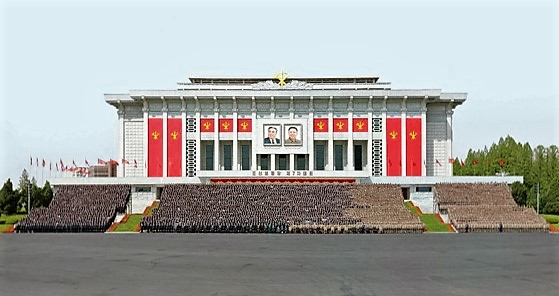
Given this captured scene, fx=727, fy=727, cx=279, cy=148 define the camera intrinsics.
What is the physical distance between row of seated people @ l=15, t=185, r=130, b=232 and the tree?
3.47m

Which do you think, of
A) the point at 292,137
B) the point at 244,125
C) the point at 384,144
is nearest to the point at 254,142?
the point at 244,125

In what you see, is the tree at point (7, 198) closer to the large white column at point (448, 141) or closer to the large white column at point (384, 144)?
the large white column at point (384, 144)

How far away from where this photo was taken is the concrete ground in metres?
19.5

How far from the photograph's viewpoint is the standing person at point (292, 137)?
62438 mm

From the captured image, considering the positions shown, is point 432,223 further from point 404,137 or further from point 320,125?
point 320,125

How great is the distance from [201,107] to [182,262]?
38.9m

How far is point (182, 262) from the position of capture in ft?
84.2

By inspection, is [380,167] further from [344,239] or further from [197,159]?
[344,239]

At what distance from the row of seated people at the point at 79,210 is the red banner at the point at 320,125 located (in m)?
17.2

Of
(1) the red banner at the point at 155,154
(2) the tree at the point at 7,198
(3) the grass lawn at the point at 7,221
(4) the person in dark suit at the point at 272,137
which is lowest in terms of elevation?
(3) the grass lawn at the point at 7,221

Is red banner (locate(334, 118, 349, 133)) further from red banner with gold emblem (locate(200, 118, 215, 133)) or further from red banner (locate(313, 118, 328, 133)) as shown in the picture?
red banner with gold emblem (locate(200, 118, 215, 133))

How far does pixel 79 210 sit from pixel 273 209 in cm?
1336

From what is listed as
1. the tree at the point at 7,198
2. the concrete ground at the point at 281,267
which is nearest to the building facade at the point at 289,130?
the tree at the point at 7,198

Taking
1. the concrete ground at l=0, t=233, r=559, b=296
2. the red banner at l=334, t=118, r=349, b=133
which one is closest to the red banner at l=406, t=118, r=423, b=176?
the red banner at l=334, t=118, r=349, b=133
